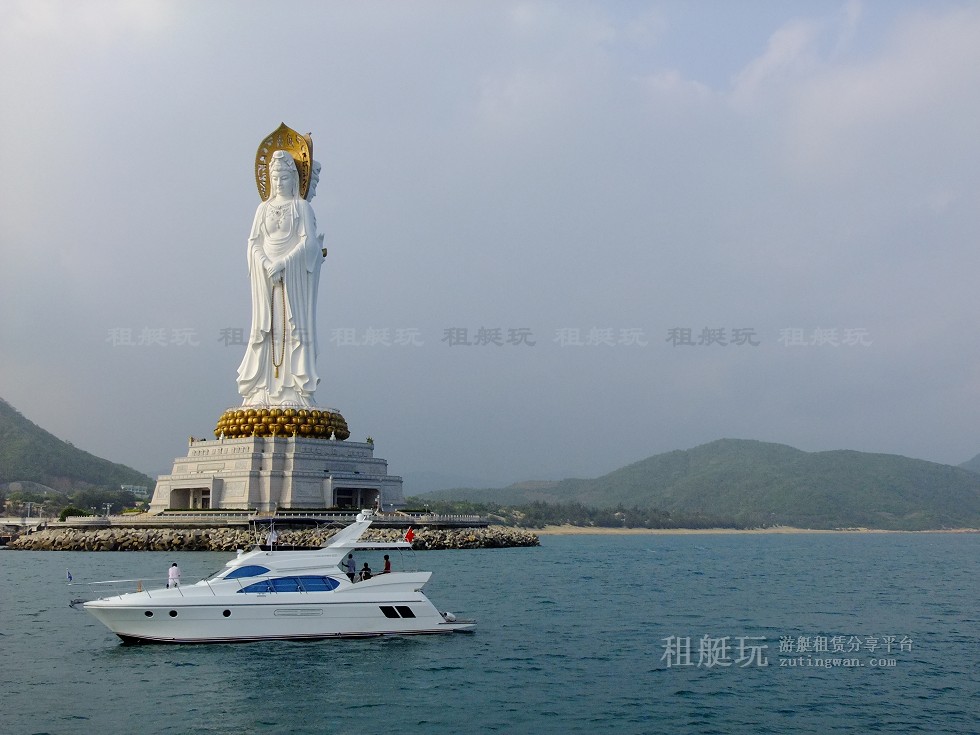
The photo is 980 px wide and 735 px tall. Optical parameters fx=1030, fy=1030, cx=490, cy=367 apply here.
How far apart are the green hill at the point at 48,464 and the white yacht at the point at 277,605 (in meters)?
126

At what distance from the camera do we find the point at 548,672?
717 inches

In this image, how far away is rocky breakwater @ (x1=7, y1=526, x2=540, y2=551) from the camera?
4738 cm

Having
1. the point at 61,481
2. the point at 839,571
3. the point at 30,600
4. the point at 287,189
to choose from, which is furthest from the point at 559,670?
the point at 61,481

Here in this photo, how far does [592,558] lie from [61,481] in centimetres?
11286

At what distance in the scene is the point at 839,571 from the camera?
142 ft

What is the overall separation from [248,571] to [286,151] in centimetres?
4282

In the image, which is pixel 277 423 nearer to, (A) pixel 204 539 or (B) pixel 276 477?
(B) pixel 276 477

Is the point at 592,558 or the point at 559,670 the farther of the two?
the point at 592,558

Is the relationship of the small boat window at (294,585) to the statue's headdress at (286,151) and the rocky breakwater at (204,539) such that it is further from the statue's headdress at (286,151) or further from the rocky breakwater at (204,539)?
the statue's headdress at (286,151)

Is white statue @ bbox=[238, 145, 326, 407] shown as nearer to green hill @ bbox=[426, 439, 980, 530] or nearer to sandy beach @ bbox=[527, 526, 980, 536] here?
sandy beach @ bbox=[527, 526, 980, 536]

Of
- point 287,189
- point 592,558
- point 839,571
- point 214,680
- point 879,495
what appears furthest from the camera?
point 879,495

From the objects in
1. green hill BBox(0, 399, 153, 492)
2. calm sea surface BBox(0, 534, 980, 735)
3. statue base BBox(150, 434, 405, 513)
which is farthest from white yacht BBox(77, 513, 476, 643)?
green hill BBox(0, 399, 153, 492)

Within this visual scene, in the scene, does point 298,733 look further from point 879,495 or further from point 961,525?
point 879,495

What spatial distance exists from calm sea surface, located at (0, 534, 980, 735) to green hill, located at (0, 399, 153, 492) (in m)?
120
